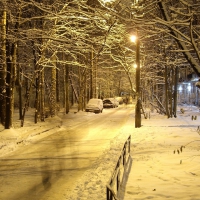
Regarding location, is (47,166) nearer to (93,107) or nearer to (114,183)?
(114,183)

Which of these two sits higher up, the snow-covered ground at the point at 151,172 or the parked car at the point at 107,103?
the parked car at the point at 107,103

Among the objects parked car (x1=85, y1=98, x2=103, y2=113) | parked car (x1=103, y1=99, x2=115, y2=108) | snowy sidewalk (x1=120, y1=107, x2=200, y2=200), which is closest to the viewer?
snowy sidewalk (x1=120, y1=107, x2=200, y2=200)

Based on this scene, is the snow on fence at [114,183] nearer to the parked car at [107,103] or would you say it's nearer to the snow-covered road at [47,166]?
the snow-covered road at [47,166]

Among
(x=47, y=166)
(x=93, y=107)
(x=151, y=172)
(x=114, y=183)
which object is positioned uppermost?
(x=93, y=107)

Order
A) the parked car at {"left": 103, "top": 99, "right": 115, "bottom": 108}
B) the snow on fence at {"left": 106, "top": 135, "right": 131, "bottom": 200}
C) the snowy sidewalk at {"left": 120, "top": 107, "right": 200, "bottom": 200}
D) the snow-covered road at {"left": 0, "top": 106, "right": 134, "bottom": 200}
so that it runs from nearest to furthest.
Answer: the snow on fence at {"left": 106, "top": 135, "right": 131, "bottom": 200} < the snowy sidewalk at {"left": 120, "top": 107, "right": 200, "bottom": 200} < the snow-covered road at {"left": 0, "top": 106, "right": 134, "bottom": 200} < the parked car at {"left": 103, "top": 99, "right": 115, "bottom": 108}

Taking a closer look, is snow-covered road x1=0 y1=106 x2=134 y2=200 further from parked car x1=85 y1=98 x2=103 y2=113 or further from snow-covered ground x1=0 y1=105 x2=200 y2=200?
parked car x1=85 y1=98 x2=103 y2=113

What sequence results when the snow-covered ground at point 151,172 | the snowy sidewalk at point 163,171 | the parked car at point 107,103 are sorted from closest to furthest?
the snowy sidewalk at point 163,171 → the snow-covered ground at point 151,172 → the parked car at point 107,103

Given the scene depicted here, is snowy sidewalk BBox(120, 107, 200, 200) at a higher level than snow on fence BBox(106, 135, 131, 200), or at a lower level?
lower

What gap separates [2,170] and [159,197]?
5.63 metres

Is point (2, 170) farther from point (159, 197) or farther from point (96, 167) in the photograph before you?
point (159, 197)

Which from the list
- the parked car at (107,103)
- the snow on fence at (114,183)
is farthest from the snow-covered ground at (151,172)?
the parked car at (107,103)

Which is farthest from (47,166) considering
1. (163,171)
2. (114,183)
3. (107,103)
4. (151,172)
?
(107,103)

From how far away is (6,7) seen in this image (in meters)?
15.7

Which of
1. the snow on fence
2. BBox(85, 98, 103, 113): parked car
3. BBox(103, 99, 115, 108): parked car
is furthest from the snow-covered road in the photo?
BBox(103, 99, 115, 108): parked car
